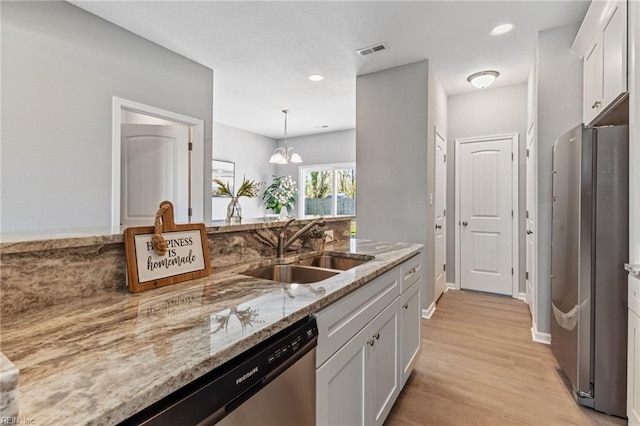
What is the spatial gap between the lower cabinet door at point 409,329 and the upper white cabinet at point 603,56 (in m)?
1.68

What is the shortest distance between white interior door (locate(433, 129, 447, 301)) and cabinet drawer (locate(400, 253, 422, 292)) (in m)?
1.67

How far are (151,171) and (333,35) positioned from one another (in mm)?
2225

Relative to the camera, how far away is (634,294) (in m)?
1.56

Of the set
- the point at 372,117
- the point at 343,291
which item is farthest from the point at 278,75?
the point at 343,291

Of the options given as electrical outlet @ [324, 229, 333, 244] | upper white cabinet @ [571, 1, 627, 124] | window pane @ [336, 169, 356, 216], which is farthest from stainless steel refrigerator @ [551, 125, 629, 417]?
window pane @ [336, 169, 356, 216]

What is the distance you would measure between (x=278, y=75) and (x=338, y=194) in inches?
134

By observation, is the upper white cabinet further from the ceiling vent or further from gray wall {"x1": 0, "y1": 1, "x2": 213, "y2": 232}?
gray wall {"x1": 0, "y1": 1, "x2": 213, "y2": 232}

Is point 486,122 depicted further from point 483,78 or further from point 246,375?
point 246,375

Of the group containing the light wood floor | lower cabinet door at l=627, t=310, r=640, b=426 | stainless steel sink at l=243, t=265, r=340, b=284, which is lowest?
the light wood floor

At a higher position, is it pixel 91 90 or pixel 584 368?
pixel 91 90

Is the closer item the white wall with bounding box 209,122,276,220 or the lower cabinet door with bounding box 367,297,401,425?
the lower cabinet door with bounding box 367,297,401,425

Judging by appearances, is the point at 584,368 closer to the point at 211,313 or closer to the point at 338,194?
the point at 211,313

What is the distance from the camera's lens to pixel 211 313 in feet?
2.88

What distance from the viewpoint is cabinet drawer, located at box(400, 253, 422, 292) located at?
187cm
